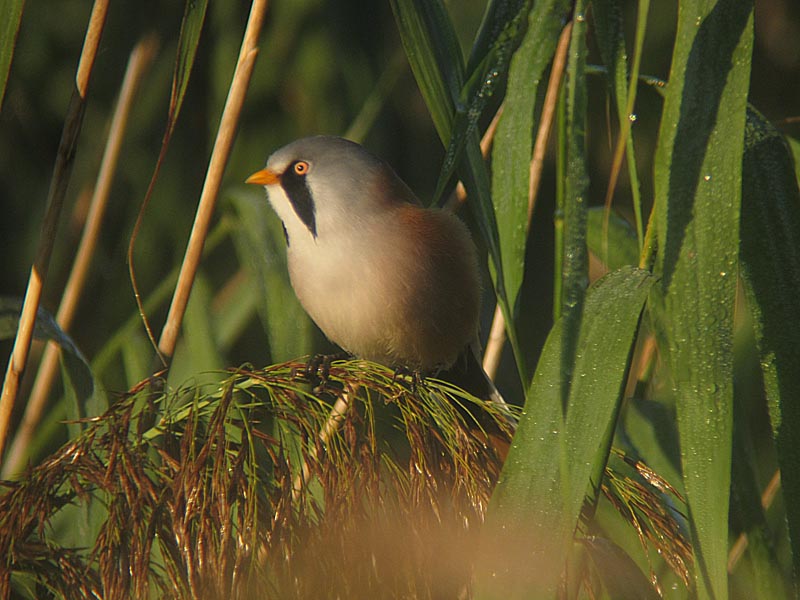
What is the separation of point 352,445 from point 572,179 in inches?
17.4

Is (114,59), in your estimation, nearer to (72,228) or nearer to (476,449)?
(72,228)

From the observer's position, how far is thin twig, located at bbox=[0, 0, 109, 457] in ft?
4.12

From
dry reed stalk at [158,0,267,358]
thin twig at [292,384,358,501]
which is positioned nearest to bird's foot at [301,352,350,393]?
thin twig at [292,384,358,501]

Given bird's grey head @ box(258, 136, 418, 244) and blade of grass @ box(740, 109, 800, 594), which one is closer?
blade of grass @ box(740, 109, 800, 594)

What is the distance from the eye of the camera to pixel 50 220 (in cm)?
130

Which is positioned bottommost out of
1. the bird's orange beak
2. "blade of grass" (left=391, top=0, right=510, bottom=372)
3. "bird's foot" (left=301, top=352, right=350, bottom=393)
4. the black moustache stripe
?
"bird's foot" (left=301, top=352, right=350, bottom=393)

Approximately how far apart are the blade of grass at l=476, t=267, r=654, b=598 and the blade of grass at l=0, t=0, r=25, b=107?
716 millimetres

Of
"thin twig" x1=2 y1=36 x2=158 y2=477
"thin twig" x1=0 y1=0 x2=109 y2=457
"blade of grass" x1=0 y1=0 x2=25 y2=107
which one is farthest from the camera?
"thin twig" x1=2 y1=36 x2=158 y2=477

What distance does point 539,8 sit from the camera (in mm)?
1097

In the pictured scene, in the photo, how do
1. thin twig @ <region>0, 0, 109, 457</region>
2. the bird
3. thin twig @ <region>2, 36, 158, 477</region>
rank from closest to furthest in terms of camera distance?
1. thin twig @ <region>0, 0, 109, 457</region>
2. the bird
3. thin twig @ <region>2, 36, 158, 477</region>

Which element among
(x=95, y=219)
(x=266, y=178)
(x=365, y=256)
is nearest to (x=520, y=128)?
(x=365, y=256)

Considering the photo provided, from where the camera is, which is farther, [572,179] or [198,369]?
[198,369]

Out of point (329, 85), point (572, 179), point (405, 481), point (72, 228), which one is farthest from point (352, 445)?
point (72, 228)

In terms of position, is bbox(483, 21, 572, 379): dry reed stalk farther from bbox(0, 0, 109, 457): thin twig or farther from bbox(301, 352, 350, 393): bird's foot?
bbox(0, 0, 109, 457): thin twig
